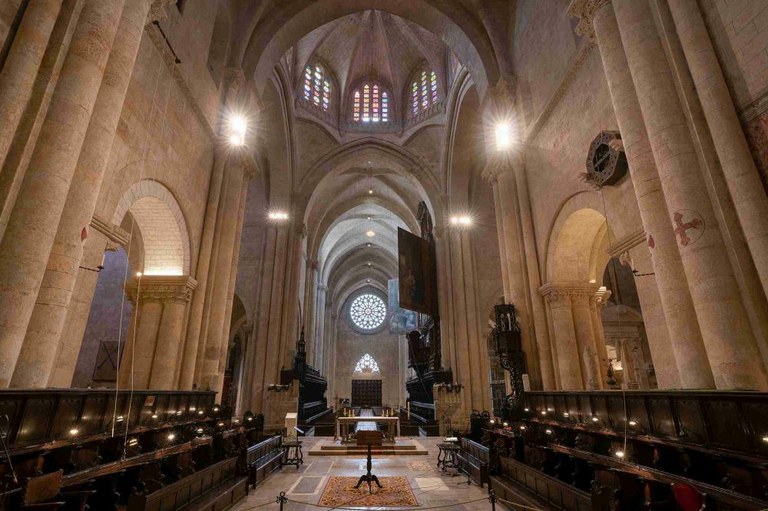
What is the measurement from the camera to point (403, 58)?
20422 mm

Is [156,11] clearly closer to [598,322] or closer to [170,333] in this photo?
[170,333]

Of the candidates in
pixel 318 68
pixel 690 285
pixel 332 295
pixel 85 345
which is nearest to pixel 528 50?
pixel 690 285

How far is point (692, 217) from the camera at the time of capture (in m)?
4.55

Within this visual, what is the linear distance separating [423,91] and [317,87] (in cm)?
538

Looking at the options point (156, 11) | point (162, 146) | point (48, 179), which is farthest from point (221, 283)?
point (156, 11)

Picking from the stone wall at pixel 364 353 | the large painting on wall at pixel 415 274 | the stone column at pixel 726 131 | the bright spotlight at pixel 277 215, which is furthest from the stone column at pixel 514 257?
the stone wall at pixel 364 353

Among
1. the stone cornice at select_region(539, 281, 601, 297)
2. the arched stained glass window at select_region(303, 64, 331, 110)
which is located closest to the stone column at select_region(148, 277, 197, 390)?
the stone cornice at select_region(539, 281, 601, 297)

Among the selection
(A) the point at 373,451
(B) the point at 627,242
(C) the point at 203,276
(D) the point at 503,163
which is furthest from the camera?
(D) the point at 503,163

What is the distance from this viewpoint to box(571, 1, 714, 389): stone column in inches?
183

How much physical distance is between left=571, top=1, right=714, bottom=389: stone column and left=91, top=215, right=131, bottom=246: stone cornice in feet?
24.6

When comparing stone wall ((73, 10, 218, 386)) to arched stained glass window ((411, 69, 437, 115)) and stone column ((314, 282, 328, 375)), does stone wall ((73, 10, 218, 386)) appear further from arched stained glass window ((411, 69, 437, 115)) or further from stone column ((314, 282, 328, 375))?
stone column ((314, 282, 328, 375))

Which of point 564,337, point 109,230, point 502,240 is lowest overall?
point 564,337

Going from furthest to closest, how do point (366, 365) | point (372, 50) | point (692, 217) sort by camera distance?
point (366, 365)
point (372, 50)
point (692, 217)

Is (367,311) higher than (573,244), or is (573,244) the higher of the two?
(367,311)
